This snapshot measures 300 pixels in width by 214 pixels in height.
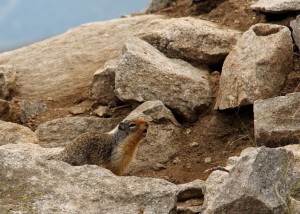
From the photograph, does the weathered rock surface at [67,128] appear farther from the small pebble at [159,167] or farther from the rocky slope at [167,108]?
the small pebble at [159,167]

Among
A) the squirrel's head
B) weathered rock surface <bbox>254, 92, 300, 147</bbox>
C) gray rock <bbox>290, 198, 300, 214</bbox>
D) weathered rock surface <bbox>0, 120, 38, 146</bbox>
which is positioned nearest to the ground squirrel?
the squirrel's head

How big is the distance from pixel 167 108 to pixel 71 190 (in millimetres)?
5634

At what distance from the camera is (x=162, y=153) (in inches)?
564

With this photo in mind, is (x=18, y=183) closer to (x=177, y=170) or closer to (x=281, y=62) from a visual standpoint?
(x=177, y=170)

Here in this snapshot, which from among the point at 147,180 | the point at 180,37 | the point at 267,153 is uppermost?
the point at 267,153

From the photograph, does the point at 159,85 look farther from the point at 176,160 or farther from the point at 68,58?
the point at 68,58

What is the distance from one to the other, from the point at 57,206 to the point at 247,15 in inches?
353

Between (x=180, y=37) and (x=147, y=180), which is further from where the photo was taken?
(x=180, y=37)

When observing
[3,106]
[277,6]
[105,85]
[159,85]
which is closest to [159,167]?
[159,85]

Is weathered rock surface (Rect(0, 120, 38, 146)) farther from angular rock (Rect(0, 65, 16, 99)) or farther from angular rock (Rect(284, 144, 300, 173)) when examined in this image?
angular rock (Rect(284, 144, 300, 173))

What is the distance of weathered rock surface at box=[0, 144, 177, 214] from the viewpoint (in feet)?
29.6

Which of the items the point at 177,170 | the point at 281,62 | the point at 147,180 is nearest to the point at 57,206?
the point at 147,180

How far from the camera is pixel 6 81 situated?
16844 mm

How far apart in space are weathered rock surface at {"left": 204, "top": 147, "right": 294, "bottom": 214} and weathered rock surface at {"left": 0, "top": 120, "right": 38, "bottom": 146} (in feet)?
20.3
